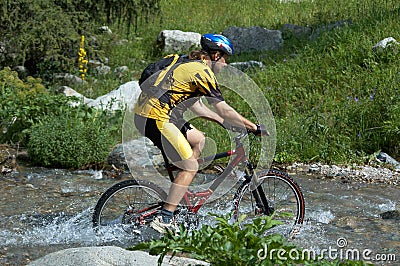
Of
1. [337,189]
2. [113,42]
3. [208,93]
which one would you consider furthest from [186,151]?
[113,42]

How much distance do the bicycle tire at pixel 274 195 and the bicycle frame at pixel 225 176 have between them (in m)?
0.05

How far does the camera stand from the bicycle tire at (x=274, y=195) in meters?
5.93

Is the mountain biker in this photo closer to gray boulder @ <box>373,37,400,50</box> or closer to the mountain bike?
the mountain bike

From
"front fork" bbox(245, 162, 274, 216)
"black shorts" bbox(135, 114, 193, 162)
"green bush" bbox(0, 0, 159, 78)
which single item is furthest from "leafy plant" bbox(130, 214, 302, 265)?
"green bush" bbox(0, 0, 159, 78)

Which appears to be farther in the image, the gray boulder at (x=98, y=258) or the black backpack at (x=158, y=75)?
the black backpack at (x=158, y=75)

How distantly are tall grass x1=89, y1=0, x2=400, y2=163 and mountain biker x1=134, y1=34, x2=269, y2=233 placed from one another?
3506mm

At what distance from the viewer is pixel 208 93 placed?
17.8 ft

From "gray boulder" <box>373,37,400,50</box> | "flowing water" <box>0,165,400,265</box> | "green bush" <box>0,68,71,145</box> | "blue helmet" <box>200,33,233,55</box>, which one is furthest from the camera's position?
"gray boulder" <box>373,37,400,50</box>

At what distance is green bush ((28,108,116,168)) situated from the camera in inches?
347

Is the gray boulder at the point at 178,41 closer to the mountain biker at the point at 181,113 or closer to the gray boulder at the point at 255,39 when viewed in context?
the gray boulder at the point at 255,39

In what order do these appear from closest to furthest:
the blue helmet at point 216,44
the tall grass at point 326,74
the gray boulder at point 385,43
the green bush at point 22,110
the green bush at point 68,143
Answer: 1. the blue helmet at point 216,44
2. the green bush at point 68,143
3. the tall grass at point 326,74
4. the green bush at point 22,110
5. the gray boulder at point 385,43

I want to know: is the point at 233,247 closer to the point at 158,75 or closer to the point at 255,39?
the point at 158,75

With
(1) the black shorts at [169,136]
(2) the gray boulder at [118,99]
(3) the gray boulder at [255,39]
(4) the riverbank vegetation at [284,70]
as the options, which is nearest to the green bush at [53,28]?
(4) the riverbank vegetation at [284,70]

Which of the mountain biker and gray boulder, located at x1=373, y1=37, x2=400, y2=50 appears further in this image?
gray boulder, located at x1=373, y1=37, x2=400, y2=50
